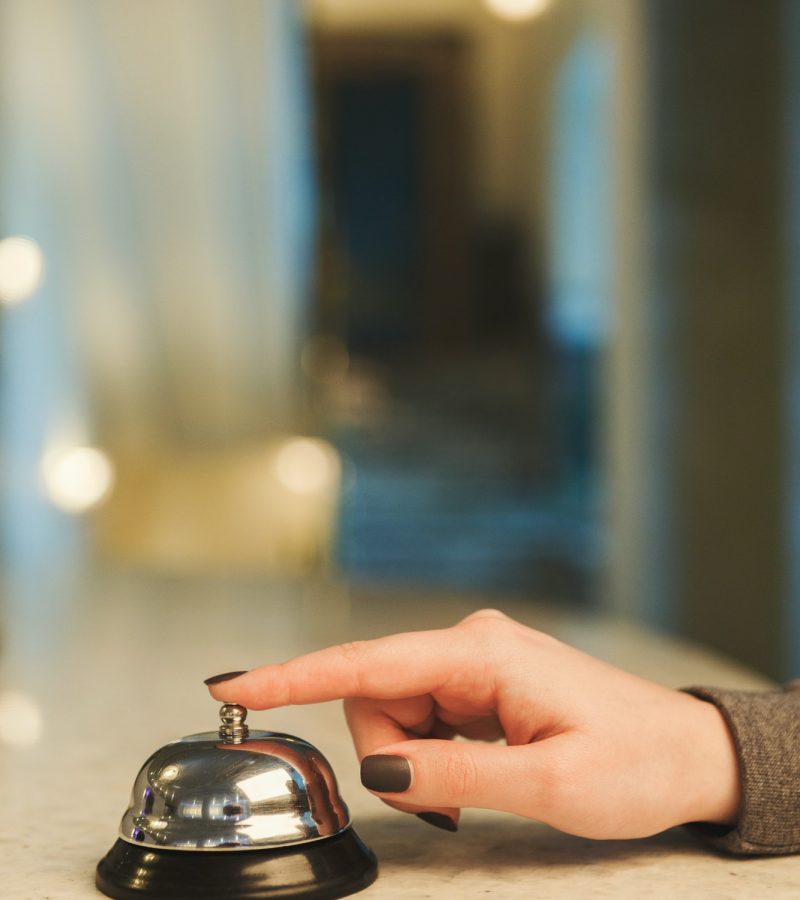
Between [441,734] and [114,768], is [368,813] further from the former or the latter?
[114,768]

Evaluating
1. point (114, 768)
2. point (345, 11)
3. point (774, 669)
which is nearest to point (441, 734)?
point (114, 768)

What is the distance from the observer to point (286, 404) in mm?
4133

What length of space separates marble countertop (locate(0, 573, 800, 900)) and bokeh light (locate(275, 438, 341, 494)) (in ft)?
6.07

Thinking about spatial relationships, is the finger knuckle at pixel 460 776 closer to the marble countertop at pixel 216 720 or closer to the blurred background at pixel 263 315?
the marble countertop at pixel 216 720

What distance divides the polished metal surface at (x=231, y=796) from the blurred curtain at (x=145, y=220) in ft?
8.49

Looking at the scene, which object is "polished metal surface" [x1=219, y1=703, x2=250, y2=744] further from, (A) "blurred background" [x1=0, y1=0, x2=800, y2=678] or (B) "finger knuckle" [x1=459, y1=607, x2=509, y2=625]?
(A) "blurred background" [x1=0, y1=0, x2=800, y2=678]

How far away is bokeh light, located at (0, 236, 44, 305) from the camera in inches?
118

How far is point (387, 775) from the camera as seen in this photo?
22.7 inches

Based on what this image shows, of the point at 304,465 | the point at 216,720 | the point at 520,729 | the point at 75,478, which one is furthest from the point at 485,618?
the point at 304,465

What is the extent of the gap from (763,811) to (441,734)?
18 cm

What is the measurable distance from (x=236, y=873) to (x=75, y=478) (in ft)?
9.66

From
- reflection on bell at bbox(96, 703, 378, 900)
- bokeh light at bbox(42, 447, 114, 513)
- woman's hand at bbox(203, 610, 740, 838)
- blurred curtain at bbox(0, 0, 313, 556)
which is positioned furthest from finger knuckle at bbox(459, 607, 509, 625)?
bokeh light at bbox(42, 447, 114, 513)

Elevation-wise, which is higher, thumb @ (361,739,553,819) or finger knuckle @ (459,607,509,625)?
finger knuckle @ (459,607,509,625)

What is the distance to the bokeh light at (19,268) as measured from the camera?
9.86 ft
